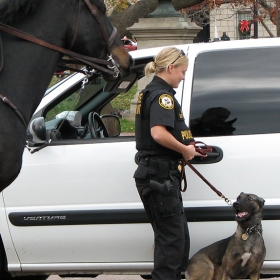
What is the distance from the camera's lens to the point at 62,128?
5039 mm

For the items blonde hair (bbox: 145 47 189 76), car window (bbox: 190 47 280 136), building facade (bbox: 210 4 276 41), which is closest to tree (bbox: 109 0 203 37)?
car window (bbox: 190 47 280 136)

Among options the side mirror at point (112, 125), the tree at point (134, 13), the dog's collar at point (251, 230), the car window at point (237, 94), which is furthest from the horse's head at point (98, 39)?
the tree at point (134, 13)

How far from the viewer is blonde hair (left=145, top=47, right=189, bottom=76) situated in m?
4.23

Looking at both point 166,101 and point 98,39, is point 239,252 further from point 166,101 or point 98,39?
point 98,39

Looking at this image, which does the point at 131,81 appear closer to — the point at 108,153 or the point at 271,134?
the point at 108,153

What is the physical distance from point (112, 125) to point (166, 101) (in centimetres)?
172

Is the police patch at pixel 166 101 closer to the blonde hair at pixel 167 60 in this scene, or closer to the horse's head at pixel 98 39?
the blonde hair at pixel 167 60

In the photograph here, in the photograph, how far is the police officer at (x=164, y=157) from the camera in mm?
4105

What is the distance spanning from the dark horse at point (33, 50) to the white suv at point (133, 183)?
3.23 feet

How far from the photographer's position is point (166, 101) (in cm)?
411

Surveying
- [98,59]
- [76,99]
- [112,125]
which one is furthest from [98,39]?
[112,125]

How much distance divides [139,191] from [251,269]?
101cm

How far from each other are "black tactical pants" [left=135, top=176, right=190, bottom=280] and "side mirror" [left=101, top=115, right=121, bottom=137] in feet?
4.91

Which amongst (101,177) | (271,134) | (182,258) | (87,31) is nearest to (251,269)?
(182,258)
